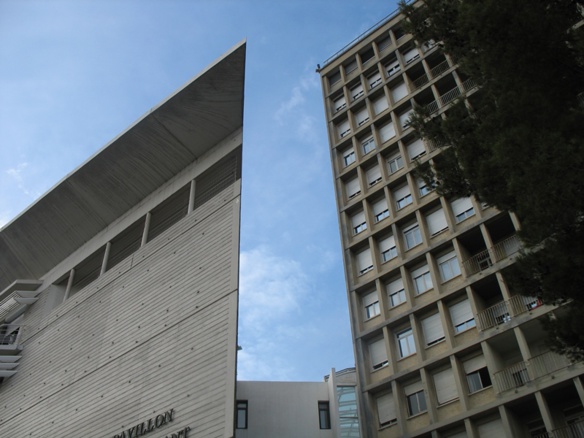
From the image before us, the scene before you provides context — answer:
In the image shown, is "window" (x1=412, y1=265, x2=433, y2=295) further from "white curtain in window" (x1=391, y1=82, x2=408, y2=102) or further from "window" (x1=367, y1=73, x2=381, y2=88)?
"window" (x1=367, y1=73, x2=381, y2=88)

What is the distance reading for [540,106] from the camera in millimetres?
10594

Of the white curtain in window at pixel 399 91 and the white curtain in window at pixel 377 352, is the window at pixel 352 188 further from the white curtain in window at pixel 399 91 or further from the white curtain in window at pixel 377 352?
the white curtain in window at pixel 377 352

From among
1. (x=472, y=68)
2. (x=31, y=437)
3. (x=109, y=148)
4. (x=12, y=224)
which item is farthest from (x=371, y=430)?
(x=12, y=224)

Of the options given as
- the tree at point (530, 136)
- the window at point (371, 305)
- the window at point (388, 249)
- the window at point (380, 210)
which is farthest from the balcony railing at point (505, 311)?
the tree at point (530, 136)

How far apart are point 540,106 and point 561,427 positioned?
10.0 m

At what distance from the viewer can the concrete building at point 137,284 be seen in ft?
68.1

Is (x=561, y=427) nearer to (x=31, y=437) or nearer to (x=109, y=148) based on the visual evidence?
(x=31, y=437)

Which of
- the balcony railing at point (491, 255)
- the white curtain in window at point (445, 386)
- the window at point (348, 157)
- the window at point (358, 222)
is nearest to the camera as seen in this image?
the white curtain in window at point (445, 386)

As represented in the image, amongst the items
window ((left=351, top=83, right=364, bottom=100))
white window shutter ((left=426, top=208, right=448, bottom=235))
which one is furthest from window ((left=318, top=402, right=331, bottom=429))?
window ((left=351, top=83, right=364, bottom=100))

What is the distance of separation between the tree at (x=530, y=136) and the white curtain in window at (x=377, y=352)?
10340mm

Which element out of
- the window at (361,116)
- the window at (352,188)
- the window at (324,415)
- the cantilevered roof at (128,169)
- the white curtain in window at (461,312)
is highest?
the window at (361,116)

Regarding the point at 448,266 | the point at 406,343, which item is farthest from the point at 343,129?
the point at 406,343

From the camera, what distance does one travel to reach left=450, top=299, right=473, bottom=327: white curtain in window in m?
20.1

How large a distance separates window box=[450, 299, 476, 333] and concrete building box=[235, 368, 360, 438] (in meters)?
7.16
